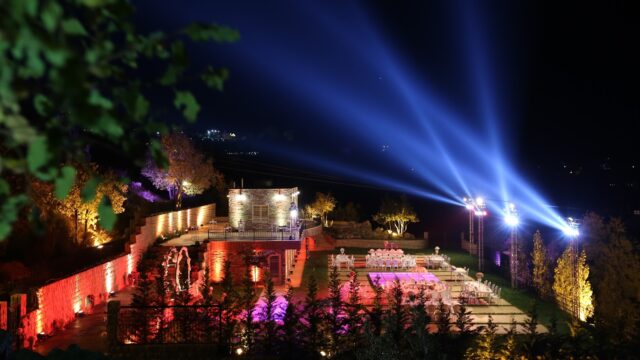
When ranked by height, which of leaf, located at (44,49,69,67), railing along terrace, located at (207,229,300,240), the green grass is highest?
leaf, located at (44,49,69,67)

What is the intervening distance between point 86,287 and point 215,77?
12606mm

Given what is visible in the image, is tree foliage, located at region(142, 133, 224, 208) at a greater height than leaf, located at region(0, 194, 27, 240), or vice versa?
tree foliage, located at region(142, 133, 224, 208)

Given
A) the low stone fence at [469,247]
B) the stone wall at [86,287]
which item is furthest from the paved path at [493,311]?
the low stone fence at [469,247]

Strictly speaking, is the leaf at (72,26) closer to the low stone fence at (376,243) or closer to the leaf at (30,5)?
the leaf at (30,5)

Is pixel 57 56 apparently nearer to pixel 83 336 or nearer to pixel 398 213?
pixel 83 336

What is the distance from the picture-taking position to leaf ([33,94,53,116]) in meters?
2.11

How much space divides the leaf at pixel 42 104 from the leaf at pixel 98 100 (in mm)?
374

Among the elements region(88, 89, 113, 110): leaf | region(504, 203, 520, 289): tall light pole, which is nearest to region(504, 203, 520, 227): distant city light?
region(504, 203, 520, 289): tall light pole

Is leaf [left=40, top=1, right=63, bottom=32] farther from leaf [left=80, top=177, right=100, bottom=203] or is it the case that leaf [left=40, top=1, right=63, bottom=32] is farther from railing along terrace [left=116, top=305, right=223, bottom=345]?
railing along terrace [left=116, top=305, right=223, bottom=345]

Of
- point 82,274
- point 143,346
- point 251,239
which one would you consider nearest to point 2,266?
point 82,274

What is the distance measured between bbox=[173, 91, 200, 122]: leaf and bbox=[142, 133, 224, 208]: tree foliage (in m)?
24.7

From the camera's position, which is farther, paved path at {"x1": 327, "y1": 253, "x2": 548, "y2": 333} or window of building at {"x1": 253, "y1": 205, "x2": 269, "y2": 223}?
window of building at {"x1": 253, "y1": 205, "x2": 269, "y2": 223}

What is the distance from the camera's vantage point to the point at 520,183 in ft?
137

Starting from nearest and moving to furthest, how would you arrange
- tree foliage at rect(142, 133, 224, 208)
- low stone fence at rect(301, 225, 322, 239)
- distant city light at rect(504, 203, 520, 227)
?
distant city light at rect(504, 203, 520, 227) < low stone fence at rect(301, 225, 322, 239) < tree foliage at rect(142, 133, 224, 208)
